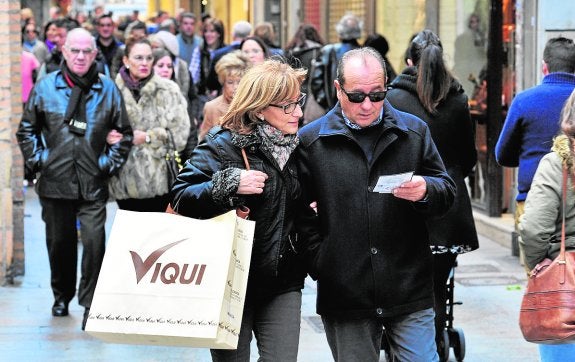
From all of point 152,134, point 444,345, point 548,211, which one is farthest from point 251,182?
point 152,134

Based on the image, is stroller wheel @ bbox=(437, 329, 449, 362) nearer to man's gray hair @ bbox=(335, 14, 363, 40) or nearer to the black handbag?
the black handbag

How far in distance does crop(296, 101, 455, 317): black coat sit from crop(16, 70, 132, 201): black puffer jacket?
368 cm

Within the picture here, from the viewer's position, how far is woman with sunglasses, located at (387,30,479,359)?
7316 millimetres

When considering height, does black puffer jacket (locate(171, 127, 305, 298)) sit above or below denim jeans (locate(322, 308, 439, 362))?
above

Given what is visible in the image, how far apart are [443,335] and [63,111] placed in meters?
2.97

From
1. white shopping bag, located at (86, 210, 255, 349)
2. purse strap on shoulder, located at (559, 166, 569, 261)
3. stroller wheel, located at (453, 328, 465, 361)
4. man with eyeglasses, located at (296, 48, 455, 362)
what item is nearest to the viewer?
white shopping bag, located at (86, 210, 255, 349)

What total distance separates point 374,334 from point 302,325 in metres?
3.61

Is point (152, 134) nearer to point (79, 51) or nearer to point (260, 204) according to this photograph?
point (79, 51)

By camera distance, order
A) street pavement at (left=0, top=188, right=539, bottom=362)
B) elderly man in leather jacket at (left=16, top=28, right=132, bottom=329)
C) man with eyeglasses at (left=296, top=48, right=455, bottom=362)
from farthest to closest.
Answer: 1. elderly man in leather jacket at (left=16, top=28, right=132, bottom=329)
2. street pavement at (left=0, top=188, right=539, bottom=362)
3. man with eyeglasses at (left=296, top=48, right=455, bottom=362)

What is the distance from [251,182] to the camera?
5.14 meters

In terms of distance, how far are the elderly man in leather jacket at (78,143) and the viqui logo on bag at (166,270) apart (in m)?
3.97

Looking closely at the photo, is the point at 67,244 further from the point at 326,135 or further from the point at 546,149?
the point at 326,135

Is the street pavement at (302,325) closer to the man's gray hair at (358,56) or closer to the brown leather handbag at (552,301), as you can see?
the brown leather handbag at (552,301)

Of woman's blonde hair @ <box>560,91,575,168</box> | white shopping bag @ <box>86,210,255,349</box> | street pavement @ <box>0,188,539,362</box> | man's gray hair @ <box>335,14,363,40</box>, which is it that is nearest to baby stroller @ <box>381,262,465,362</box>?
street pavement @ <box>0,188,539,362</box>
